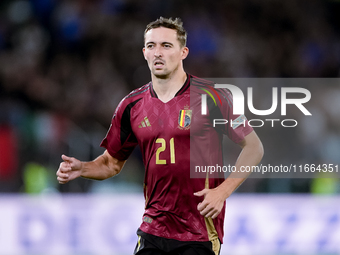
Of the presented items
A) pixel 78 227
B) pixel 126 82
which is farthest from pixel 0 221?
pixel 126 82

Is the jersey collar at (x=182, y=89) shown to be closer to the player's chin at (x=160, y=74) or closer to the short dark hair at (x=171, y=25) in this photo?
the player's chin at (x=160, y=74)

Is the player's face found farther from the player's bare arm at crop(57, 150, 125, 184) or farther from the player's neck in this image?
the player's bare arm at crop(57, 150, 125, 184)

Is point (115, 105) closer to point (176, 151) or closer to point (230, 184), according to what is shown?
point (176, 151)

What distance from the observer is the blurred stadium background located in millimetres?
5777

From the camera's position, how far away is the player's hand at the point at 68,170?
3.27 m

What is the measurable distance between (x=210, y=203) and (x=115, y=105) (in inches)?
194

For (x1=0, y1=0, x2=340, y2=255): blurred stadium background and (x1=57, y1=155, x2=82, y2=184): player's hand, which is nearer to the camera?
(x1=57, y1=155, x2=82, y2=184): player's hand

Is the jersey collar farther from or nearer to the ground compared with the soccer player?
farther from the ground

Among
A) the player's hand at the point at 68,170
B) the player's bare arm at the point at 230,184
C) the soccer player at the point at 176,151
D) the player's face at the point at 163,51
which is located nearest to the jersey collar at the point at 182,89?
the soccer player at the point at 176,151

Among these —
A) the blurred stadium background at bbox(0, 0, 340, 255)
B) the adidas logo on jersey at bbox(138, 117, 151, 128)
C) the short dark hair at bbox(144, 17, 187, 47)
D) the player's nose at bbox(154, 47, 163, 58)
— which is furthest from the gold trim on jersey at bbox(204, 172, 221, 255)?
the blurred stadium background at bbox(0, 0, 340, 255)

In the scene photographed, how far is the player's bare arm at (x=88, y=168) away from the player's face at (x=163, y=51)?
0.82m

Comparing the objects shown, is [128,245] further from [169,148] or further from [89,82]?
[89,82]

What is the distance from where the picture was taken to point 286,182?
6.08 metres

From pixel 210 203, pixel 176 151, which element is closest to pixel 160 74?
pixel 176 151
